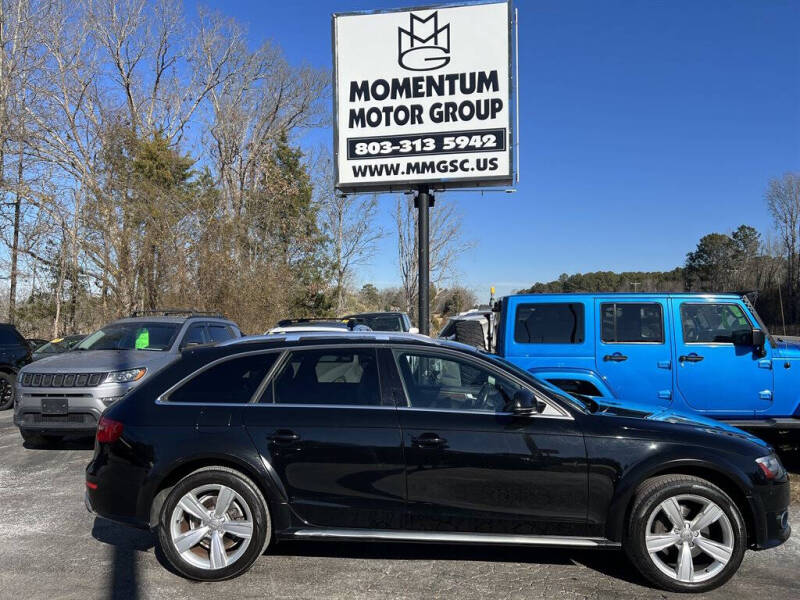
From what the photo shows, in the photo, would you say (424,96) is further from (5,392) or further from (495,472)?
(5,392)

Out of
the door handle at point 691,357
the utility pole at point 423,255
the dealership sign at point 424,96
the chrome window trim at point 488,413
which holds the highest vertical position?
the dealership sign at point 424,96

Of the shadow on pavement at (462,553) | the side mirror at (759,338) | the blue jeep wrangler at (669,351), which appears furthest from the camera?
the blue jeep wrangler at (669,351)

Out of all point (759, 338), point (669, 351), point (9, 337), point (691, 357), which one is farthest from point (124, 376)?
point (759, 338)

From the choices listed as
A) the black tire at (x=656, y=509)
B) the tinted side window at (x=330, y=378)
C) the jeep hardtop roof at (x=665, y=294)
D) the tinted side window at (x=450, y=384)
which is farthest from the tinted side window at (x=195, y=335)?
the black tire at (x=656, y=509)

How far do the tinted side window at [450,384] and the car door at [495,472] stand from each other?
13cm

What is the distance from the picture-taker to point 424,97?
11.2m

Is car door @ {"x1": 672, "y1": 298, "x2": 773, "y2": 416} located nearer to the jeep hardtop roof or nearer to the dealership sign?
the jeep hardtop roof

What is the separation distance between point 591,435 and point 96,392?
20.2 feet

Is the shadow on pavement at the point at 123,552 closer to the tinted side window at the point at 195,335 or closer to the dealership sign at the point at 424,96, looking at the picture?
the tinted side window at the point at 195,335

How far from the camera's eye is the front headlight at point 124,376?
743cm

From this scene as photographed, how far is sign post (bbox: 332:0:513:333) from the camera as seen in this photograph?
11.2m

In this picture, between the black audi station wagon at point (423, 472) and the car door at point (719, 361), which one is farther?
the car door at point (719, 361)

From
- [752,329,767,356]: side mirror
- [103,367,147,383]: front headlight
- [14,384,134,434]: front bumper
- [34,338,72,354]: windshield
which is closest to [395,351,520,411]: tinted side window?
[752,329,767,356]: side mirror

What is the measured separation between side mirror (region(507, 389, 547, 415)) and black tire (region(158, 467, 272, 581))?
1801 mm
